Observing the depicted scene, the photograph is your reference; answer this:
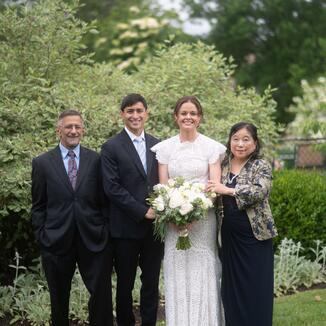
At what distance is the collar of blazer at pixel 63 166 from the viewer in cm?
545

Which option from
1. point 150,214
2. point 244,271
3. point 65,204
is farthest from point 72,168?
point 244,271

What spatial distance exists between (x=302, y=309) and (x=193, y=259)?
6.88 feet

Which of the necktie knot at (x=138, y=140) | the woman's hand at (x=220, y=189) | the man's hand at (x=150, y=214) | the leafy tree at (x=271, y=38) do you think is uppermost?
the leafy tree at (x=271, y=38)

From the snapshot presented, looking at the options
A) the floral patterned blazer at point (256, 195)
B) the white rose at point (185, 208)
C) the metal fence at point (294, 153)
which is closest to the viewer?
the white rose at point (185, 208)

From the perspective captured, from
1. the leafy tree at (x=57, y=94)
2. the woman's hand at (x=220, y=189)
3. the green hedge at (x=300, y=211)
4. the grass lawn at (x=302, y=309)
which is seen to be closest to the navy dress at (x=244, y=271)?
the woman's hand at (x=220, y=189)

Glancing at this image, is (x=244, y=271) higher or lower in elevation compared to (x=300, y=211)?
lower

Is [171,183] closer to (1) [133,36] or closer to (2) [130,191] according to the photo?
(2) [130,191]

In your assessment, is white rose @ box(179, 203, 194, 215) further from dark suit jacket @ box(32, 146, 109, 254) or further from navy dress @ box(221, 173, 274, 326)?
dark suit jacket @ box(32, 146, 109, 254)

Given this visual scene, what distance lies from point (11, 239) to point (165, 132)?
2327 millimetres

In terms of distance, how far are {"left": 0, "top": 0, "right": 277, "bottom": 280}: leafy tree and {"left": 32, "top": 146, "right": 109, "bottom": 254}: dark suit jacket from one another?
1121mm

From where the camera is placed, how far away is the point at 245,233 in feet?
17.6

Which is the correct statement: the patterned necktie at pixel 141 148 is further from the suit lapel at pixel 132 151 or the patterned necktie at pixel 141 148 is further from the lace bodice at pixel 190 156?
the lace bodice at pixel 190 156

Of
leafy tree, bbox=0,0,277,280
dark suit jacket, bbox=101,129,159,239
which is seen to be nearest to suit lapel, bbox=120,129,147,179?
dark suit jacket, bbox=101,129,159,239

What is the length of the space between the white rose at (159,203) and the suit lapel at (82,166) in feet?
2.33
